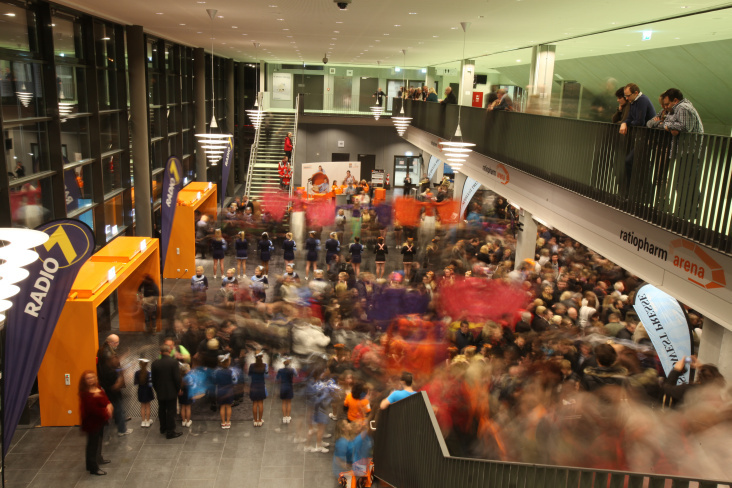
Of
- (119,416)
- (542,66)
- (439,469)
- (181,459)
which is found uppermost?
(542,66)

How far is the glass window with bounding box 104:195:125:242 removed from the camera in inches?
594

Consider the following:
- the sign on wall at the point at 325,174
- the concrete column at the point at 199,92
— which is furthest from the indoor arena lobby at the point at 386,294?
the sign on wall at the point at 325,174

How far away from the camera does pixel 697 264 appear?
24.1 feet

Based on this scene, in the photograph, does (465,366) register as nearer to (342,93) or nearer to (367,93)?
(342,93)

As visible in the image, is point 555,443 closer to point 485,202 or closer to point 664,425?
point 664,425

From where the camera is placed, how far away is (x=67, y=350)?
993 cm

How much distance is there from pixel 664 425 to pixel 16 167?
10040mm

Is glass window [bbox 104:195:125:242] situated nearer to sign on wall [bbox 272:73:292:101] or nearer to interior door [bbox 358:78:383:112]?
interior door [bbox 358:78:383:112]

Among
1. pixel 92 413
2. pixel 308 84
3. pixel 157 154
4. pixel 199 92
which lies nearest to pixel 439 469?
pixel 92 413

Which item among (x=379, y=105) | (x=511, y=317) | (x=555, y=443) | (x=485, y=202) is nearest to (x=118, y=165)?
(x=511, y=317)

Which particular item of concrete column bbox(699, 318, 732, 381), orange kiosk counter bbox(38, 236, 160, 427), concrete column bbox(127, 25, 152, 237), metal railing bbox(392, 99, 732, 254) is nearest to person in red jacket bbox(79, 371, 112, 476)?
orange kiosk counter bbox(38, 236, 160, 427)

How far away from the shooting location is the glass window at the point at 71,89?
12229mm

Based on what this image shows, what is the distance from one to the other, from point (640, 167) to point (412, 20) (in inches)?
273

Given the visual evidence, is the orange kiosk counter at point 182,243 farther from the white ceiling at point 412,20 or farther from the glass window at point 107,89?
the white ceiling at point 412,20
